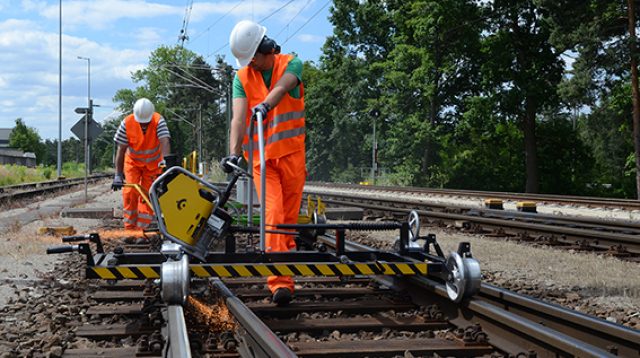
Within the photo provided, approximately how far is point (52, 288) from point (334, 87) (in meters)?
A: 55.7

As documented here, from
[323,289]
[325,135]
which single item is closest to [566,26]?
[323,289]

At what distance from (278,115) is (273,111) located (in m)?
0.08

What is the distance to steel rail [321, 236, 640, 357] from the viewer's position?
11.3 ft

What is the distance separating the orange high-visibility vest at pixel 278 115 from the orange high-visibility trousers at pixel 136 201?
5.16m

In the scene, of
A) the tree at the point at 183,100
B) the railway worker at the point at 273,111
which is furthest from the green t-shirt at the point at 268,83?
the tree at the point at 183,100

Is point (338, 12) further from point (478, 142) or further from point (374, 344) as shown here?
point (374, 344)

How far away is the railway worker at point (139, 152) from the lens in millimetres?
9961

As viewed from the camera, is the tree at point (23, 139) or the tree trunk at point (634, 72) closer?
the tree trunk at point (634, 72)

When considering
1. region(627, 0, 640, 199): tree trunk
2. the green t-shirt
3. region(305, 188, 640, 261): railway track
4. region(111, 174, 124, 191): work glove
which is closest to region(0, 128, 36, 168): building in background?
region(627, 0, 640, 199): tree trunk

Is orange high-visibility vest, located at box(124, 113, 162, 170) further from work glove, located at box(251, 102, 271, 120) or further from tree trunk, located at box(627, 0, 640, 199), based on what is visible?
tree trunk, located at box(627, 0, 640, 199)

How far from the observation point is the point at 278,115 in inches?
211

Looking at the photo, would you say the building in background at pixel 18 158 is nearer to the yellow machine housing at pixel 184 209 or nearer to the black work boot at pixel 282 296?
the yellow machine housing at pixel 184 209

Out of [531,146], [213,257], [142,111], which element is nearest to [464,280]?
[213,257]

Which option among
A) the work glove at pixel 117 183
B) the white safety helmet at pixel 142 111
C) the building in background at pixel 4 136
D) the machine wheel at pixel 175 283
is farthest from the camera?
the building in background at pixel 4 136
